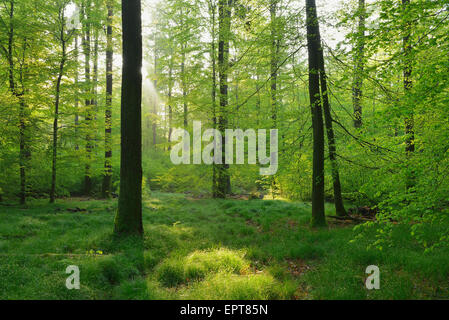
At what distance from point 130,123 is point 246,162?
8048mm

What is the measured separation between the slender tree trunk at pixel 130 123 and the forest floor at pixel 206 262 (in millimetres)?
778

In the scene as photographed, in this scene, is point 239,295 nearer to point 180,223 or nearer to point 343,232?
point 343,232

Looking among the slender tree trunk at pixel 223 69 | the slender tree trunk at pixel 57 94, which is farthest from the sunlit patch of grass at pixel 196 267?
the slender tree trunk at pixel 57 94

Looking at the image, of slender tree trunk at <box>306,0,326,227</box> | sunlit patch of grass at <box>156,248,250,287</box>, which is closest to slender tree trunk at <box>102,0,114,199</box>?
sunlit patch of grass at <box>156,248,250,287</box>

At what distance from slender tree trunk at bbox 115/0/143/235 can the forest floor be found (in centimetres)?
78

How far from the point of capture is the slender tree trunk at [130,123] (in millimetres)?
6680

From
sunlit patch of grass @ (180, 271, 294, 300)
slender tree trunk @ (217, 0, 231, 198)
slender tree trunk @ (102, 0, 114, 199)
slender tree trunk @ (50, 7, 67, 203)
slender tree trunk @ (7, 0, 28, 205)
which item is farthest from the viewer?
slender tree trunk @ (102, 0, 114, 199)

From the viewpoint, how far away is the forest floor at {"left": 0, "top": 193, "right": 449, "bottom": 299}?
12.6ft

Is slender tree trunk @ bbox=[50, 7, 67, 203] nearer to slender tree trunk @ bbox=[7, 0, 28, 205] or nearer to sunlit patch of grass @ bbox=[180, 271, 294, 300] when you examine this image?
slender tree trunk @ bbox=[7, 0, 28, 205]

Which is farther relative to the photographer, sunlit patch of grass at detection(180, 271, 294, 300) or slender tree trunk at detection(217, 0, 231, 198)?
slender tree trunk at detection(217, 0, 231, 198)

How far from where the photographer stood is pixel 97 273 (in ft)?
14.1

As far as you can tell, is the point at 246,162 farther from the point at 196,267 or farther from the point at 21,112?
the point at 21,112
